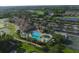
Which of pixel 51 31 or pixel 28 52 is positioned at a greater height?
pixel 51 31

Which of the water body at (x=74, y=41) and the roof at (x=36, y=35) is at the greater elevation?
the roof at (x=36, y=35)

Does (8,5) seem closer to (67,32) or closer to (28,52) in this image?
(28,52)

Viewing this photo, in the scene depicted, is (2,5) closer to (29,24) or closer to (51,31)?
(29,24)

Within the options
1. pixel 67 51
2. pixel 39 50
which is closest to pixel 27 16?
pixel 39 50

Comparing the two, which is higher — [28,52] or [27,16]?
[27,16]

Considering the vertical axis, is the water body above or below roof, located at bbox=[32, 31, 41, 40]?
below
